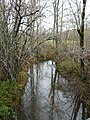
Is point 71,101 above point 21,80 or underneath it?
underneath

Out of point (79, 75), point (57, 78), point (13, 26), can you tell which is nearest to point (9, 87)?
point (13, 26)

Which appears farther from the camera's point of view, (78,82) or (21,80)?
(21,80)

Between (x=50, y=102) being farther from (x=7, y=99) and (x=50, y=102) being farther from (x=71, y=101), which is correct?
(x=7, y=99)

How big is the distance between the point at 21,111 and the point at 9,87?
193 cm

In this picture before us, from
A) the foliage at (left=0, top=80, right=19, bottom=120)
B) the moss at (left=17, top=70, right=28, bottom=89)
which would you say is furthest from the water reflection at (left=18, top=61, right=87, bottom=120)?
the foliage at (left=0, top=80, right=19, bottom=120)

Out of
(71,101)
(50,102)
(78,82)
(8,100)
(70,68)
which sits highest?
(8,100)

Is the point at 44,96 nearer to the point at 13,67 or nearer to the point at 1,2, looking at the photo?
the point at 13,67

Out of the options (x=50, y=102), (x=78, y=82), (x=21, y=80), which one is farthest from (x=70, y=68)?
(x=50, y=102)

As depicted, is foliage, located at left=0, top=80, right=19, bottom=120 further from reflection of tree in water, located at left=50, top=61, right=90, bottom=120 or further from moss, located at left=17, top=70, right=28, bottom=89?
reflection of tree in water, located at left=50, top=61, right=90, bottom=120

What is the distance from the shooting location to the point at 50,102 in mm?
14922

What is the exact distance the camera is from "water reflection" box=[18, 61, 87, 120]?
41.9 feet

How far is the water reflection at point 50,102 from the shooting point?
41.9 ft

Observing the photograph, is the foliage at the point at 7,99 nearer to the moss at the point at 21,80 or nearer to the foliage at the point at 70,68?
the moss at the point at 21,80

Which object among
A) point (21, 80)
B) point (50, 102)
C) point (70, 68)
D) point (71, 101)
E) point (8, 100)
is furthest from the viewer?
point (70, 68)
